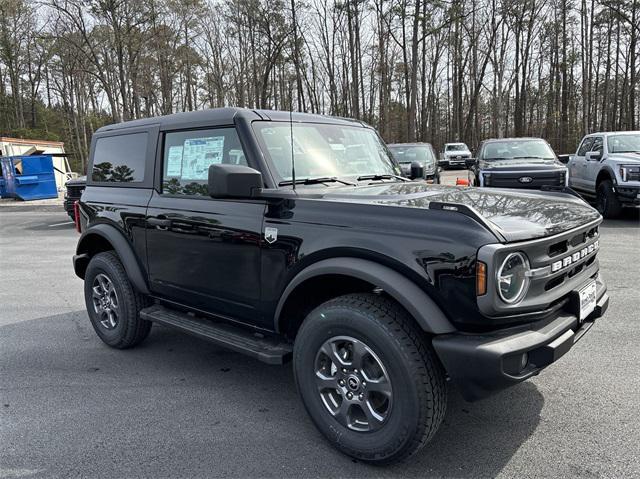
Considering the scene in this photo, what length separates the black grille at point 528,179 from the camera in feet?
35.9

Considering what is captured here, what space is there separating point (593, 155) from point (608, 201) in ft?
4.46

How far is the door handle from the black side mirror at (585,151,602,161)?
1088 centimetres

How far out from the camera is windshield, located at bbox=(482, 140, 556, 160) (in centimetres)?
1229

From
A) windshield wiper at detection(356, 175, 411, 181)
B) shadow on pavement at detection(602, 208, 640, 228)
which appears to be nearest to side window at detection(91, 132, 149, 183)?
windshield wiper at detection(356, 175, 411, 181)

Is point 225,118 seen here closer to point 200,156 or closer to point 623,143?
point 200,156

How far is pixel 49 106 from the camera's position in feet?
163

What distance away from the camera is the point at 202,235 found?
346 cm

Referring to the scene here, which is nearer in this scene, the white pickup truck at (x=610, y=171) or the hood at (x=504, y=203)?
the hood at (x=504, y=203)

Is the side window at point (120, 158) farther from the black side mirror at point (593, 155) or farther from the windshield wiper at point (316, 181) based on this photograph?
the black side mirror at point (593, 155)

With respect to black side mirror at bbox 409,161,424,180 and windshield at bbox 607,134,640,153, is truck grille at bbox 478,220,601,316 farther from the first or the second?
windshield at bbox 607,134,640,153

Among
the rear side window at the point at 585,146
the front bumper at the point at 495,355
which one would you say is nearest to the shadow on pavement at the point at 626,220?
the rear side window at the point at 585,146

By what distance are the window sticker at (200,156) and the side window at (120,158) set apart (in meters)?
0.55

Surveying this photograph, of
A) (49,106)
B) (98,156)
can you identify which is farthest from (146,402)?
(49,106)

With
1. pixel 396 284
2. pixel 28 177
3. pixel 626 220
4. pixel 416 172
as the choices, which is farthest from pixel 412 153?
pixel 28 177
